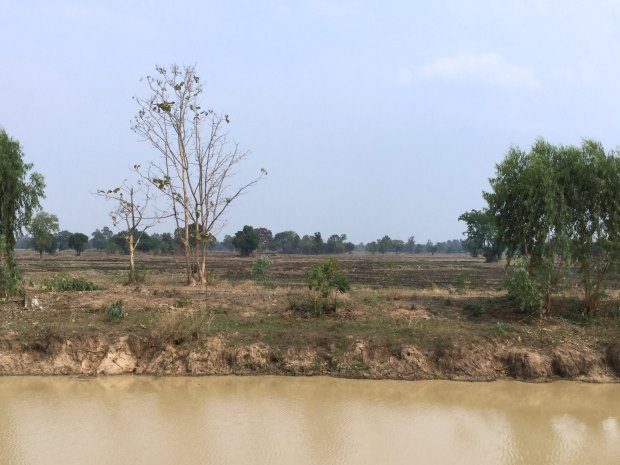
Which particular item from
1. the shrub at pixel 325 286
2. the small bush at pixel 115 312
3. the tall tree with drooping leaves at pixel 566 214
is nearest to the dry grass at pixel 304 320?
Result: the small bush at pixel 115 312

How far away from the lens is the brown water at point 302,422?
7699mm

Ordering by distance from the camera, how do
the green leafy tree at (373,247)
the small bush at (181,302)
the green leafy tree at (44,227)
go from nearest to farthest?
the small bush at (181,302)
the green leafy tree at (44,227)
the green leafy tree at (373,247)

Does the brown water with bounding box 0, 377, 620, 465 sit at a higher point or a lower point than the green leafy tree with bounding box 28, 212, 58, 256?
lower

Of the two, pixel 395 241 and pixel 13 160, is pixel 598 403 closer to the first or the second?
pixel 13 160

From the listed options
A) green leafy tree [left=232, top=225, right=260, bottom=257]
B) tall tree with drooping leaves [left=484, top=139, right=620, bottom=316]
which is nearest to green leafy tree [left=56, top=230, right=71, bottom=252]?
green leafy tree [left=232, top=225, right=260, bottom=257]

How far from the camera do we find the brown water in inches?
303

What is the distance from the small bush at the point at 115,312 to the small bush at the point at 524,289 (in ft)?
33.4

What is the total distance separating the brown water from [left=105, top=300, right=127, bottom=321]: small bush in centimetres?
215

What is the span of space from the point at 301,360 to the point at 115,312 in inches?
202

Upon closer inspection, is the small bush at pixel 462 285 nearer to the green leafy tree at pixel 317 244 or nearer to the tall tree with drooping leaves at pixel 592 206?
the tall tree with drooping leaves at pixel 592 206

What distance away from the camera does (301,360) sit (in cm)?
1194

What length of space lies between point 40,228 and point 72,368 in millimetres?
44323

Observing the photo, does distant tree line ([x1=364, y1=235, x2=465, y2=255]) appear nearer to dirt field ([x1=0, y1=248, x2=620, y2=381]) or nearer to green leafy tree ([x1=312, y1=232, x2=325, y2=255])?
green leafy tree ([x1=312, y1=232, x2=325, y2=255])

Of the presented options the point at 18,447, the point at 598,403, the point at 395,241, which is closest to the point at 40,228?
the point at 18,447
